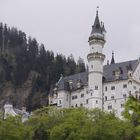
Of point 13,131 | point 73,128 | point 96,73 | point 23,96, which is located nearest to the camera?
point 73,128

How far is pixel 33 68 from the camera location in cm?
17088

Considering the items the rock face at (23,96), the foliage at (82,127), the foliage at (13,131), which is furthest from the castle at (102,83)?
the foliage at (13,131)

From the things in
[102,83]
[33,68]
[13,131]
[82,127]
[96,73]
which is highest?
[33,68]

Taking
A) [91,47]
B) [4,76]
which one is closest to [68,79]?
[91,47]

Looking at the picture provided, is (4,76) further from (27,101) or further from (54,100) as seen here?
(54,100)

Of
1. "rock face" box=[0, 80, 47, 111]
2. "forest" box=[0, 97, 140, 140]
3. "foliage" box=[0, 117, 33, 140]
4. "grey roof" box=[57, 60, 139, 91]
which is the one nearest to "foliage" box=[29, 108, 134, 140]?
"forest" box=[0, 97, 140, 140]

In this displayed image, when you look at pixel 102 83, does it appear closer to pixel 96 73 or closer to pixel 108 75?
pixel 108 75

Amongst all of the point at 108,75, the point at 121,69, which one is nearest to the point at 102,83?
the point at 108,75

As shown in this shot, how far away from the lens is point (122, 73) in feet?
361

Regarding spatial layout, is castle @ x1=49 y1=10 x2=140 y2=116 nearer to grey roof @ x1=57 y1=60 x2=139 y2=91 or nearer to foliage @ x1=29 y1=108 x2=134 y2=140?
grey roof @ x1=57 y1=60 x2=139 y2=91

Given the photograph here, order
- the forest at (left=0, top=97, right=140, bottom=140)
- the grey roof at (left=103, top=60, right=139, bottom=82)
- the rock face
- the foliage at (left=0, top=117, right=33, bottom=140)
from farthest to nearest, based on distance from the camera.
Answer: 1. the rock face
2. the grey roof at (left=103, top=60, right=139, bottom=82)
3. the foliage at (left=0, top=117, right=33, bottom=140)
4. the forest at (left=0, top=97, right=140, bottom=140)

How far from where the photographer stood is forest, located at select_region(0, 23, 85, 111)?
514ft

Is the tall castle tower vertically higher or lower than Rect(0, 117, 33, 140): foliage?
higher

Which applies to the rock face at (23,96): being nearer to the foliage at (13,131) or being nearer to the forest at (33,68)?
the forest at (33,68)
